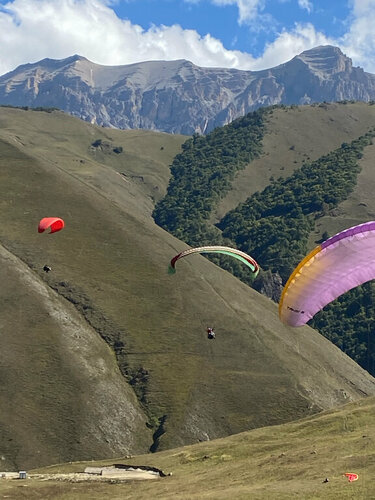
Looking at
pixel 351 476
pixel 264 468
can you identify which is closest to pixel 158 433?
pixel 264 468

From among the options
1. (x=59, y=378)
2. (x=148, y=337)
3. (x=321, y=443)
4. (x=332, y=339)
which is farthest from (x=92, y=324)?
(x=332, y=339)

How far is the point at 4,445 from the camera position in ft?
296

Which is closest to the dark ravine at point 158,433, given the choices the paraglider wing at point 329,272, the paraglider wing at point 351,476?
the paraglider wing at point 351,476

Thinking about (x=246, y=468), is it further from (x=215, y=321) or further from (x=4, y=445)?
(x=215, y=321)

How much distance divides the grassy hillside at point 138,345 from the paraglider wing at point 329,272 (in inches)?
2320

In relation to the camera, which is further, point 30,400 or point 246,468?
point 30,400

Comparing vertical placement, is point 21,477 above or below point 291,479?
below

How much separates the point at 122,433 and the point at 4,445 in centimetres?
1636

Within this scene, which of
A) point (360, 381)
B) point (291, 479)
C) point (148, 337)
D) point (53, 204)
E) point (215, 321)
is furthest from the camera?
point (53, 204)

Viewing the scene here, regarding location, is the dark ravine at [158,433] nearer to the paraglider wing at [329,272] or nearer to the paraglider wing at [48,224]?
the paraglider wing at [48,224]

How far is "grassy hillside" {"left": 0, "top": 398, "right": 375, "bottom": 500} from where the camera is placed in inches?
1790

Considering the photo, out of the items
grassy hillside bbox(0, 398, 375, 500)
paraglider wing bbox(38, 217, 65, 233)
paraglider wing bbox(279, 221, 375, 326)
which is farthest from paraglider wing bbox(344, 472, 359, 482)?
paraglider wing bbox(38, 217, 65, 233)

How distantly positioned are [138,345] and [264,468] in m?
62.6

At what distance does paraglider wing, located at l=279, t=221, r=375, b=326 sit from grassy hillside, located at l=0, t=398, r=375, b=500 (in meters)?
11.1
